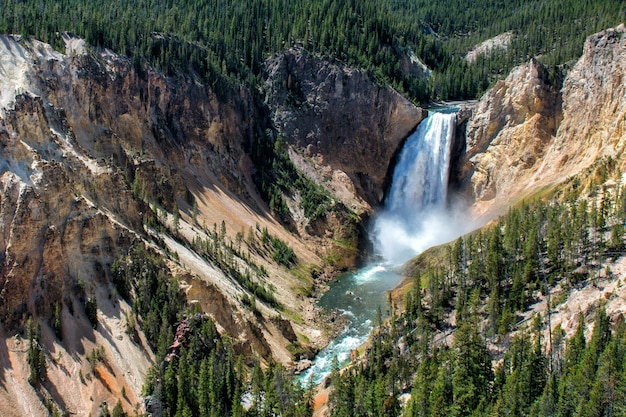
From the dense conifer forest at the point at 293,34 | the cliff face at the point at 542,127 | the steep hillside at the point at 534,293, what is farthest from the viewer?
the dense conifer forest at the point at 293,34

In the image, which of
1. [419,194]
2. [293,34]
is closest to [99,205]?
[419,194]

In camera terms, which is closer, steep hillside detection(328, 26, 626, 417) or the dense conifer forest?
steep hillside detection(328, 26, 626, 417)

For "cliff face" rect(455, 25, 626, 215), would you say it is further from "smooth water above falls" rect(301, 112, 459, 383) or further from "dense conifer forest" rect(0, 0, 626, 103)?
"dense conifer forest" rect(0, 0, 626, 103)

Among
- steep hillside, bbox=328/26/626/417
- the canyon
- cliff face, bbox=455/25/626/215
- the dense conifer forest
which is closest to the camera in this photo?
steep hillside, bbox=328/26/626/417

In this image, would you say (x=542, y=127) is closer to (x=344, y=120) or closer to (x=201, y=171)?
(x=344, y=120)

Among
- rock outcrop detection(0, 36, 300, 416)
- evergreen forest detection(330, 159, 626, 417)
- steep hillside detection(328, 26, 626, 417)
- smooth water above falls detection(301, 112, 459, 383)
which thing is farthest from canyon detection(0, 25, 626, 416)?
evergreen forest detection(330, 159, 626, 417)

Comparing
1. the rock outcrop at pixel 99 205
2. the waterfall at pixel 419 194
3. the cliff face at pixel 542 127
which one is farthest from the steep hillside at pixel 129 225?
the cliff face at pixel 542 127

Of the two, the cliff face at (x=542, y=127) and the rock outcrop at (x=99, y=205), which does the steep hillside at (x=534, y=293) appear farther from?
the rock outcrop at (x=99, y=205)
